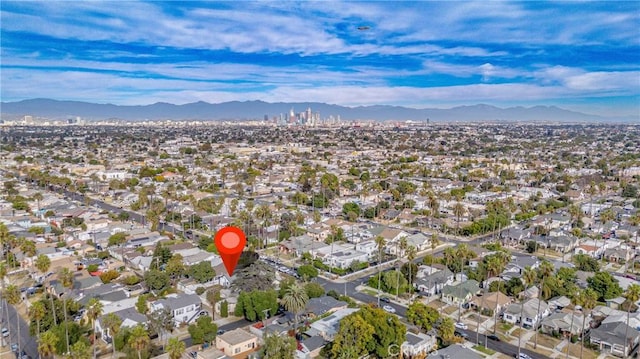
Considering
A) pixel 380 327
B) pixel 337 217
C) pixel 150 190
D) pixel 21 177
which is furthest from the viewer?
A: pixel 21 177

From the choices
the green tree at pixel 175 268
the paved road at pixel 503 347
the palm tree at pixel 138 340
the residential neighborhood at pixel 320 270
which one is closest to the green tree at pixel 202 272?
the residential neighborhood at pixel 320 270

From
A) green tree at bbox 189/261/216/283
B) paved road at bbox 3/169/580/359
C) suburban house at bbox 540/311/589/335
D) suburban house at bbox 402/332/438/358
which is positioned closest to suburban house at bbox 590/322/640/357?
suburban house at bbox 540/311/589/335

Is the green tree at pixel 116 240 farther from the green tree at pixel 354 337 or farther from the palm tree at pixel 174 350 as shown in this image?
the green tree at pixel 354 337

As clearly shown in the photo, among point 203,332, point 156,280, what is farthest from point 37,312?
point 156,280

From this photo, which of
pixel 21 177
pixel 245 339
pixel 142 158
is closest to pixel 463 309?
pixel 245 339

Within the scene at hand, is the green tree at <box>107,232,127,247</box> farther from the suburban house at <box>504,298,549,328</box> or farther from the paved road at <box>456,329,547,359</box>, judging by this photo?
the suburban house at <box>504,298,549,328</box>

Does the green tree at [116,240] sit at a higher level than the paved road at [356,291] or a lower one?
higher

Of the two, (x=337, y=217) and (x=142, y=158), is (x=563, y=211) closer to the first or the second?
(x=337, y=217)
